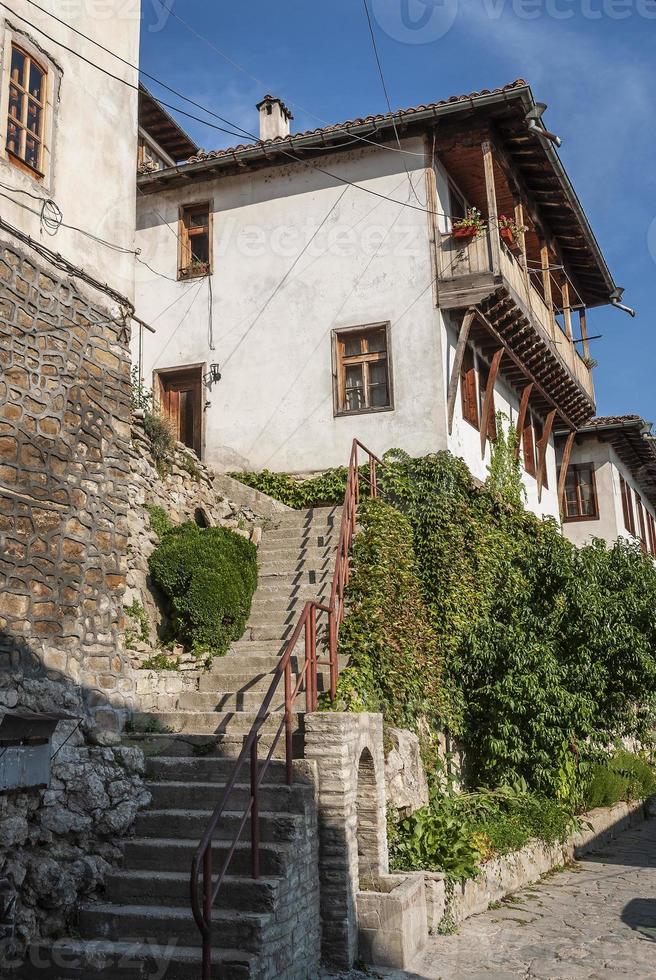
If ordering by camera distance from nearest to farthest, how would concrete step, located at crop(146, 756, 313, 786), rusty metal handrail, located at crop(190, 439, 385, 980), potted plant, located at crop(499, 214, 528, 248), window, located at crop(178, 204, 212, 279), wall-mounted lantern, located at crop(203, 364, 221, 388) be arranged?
rusty metal handrail, located at crop(190, 439, 385, 980) → concrete step, located at crop(146, 756, 313, 786) → potted plant, located at crop(499, 214, 528, 248) → wall-mounted lantern, located at crop(203, 364, 221, 388) → window, located at crop(178, 204, 212, 279)

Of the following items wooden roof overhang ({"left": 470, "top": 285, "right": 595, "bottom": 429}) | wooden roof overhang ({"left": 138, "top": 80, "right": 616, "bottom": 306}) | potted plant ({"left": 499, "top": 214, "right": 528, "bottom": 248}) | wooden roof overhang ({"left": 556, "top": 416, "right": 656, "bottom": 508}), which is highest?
wooden roof overhang ({"left": 138, "top": 80, "right": 616, "bottom": 306})

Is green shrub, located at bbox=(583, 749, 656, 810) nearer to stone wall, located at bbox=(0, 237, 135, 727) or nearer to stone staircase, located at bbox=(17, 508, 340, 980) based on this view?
stone staircase, located at bbox=(17, 508, 340, 980)

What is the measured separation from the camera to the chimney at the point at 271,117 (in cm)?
1630

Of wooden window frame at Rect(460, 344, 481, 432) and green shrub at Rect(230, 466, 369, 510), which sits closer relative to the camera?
green shrub at Rect(230, 466, 369, 510)

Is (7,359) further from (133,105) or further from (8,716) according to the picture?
(133,105)

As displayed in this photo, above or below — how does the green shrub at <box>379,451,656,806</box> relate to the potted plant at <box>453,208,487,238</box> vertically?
below

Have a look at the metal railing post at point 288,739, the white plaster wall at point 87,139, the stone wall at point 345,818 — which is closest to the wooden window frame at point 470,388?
the white plaster wall at point 87,139

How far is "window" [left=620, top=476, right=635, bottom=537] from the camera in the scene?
23562mm

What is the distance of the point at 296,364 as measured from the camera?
1433 cm

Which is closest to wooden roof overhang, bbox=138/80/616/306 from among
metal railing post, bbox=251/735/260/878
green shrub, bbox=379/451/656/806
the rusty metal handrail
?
green shrub, bbox=379/451/656/806

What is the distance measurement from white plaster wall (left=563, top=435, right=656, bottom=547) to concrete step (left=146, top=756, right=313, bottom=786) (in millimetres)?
16390

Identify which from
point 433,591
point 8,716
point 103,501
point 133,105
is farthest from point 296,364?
point 8,716

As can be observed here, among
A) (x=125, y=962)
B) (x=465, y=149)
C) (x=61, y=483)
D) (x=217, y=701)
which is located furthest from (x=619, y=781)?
(x=465, y=149)

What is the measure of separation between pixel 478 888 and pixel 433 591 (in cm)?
387
